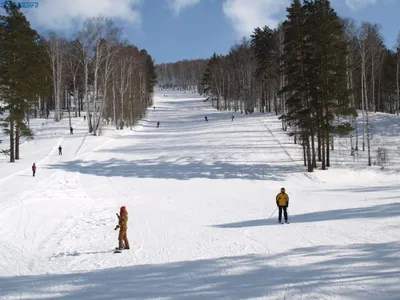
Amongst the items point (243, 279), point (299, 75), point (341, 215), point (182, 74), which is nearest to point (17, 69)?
point (299, 75)

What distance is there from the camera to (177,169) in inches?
1031

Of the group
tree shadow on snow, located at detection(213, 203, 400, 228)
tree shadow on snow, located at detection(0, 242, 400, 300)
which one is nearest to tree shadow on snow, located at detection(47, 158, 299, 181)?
tree shadow on snow, located at detection(213, 203, 400, 228)

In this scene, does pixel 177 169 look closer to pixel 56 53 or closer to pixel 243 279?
pixel 243 279

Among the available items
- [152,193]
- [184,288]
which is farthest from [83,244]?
[152,193]

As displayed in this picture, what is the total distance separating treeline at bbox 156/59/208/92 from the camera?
141875mm

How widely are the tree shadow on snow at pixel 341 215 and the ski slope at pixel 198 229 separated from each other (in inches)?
1.5

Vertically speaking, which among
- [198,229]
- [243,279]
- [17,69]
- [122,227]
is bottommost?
[198,229]

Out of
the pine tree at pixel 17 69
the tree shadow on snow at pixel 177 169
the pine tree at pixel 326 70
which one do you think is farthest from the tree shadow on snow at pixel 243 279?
the pine tree at pixel 17 69

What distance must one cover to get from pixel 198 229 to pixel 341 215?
5.69 meters

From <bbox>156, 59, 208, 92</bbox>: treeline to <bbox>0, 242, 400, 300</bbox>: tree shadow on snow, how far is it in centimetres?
12544

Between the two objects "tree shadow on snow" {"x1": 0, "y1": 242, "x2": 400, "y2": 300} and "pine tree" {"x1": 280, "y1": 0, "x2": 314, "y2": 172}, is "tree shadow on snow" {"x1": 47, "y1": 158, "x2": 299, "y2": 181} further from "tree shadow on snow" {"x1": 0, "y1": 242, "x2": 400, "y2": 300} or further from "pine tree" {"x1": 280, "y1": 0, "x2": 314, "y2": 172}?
"tree shadow on snow" {"x1": 0, "y1": 242, "x2": 400, "y2": 300}

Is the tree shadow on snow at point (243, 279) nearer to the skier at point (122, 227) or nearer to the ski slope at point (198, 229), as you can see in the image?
the ski slope at point (198, 229)

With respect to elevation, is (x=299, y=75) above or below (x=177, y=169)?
above

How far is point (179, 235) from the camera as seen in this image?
11.9 meters
